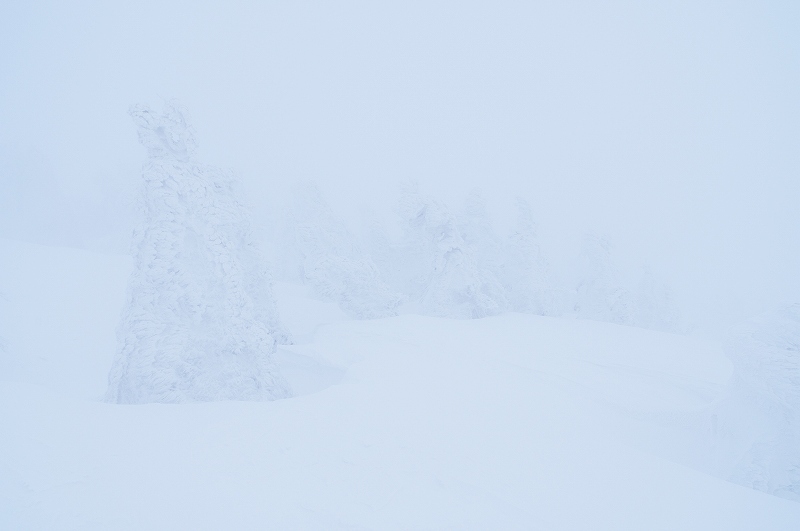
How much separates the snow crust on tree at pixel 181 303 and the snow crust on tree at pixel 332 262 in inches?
339

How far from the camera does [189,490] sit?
525 centimetres

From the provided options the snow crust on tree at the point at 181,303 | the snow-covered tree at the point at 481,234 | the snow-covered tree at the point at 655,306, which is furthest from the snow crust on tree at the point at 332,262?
the snow-covered tree at the point at 655,306

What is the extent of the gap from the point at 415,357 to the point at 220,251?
20.6ft

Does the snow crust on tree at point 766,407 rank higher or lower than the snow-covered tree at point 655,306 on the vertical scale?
higher

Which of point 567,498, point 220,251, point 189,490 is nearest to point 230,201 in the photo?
point 220,251

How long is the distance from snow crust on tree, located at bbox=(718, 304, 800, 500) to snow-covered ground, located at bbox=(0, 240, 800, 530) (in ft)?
2.11

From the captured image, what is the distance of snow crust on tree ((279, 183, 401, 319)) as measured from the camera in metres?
19.5

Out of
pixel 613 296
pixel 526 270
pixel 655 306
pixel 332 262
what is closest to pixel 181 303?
pixel 332 262

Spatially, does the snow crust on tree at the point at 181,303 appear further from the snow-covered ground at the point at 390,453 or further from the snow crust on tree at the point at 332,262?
the snow crust on tree at the point at 332,262

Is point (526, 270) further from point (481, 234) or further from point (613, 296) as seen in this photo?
point (613, 296)

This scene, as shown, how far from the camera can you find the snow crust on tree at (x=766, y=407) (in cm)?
682

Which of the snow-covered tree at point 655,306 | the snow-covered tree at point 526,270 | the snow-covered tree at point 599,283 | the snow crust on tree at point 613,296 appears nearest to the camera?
the snow-covered tree at point 526,270

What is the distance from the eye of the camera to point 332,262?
64.8 feet

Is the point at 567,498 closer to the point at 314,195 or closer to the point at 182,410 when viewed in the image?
the point at 182,410
